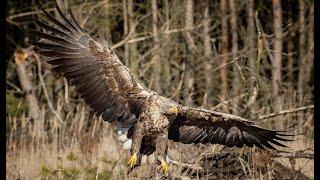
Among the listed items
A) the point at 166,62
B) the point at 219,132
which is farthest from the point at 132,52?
the point at 219,132

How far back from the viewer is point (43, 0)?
40.8ft

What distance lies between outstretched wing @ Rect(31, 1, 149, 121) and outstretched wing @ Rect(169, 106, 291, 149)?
0.74 metres

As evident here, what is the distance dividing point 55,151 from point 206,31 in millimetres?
5280

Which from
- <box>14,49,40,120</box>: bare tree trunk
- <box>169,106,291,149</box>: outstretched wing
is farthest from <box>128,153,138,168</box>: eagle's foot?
<box>14,49,40,120</box>: bare tree trunk

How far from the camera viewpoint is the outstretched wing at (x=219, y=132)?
23.5 ft

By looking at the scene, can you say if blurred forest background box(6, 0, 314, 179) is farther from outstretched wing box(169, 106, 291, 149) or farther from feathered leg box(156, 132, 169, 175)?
feathered leg box(156, 132, 169, 175)

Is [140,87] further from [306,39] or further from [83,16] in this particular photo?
[306,39]

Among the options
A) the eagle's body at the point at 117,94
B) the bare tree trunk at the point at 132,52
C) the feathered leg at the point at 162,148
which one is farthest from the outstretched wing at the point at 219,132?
the bare tree trunk at the point at 132,52

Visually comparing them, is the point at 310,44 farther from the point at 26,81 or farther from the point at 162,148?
the point at 162,148

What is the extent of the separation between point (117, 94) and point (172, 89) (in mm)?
5029

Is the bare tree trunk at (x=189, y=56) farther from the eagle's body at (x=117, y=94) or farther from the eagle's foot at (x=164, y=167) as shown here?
the eagle's foot at (x=164, y=167)

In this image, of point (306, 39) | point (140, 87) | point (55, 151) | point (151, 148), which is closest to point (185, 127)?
point (151, 148)

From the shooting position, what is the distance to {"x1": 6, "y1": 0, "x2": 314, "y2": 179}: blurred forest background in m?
7.60

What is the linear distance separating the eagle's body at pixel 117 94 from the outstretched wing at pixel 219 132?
14 millimetres
